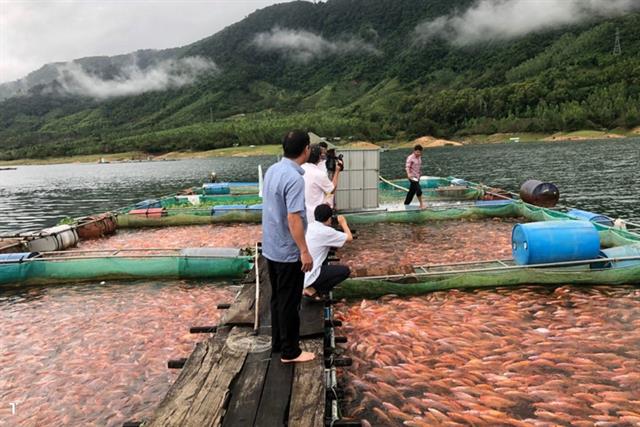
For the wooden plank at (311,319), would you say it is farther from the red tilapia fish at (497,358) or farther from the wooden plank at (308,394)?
the red tilapia fish at (497,358)

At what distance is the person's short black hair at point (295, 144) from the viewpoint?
545cm

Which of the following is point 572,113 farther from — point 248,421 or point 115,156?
point 115,156

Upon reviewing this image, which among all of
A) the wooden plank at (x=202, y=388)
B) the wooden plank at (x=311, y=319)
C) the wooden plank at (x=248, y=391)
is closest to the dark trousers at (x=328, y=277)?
the wooden plank at (x=311, y=319)

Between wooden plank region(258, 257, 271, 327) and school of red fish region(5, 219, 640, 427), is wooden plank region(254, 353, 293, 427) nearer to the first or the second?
school of red fish region(5, 219, 640, 427)

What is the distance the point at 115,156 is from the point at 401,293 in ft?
588

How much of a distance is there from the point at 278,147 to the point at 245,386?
147353mm

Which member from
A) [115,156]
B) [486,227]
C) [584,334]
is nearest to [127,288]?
[584,334]

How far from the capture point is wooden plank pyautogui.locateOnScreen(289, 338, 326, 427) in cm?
443

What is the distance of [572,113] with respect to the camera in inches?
5005

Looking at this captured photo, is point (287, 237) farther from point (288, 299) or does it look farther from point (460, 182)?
point (460, 182)

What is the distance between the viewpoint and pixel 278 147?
149500mm

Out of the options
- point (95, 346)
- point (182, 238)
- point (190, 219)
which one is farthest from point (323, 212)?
point (190, 219)

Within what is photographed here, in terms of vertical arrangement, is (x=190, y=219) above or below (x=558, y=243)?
below

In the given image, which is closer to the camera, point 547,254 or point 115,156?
point 547,254
